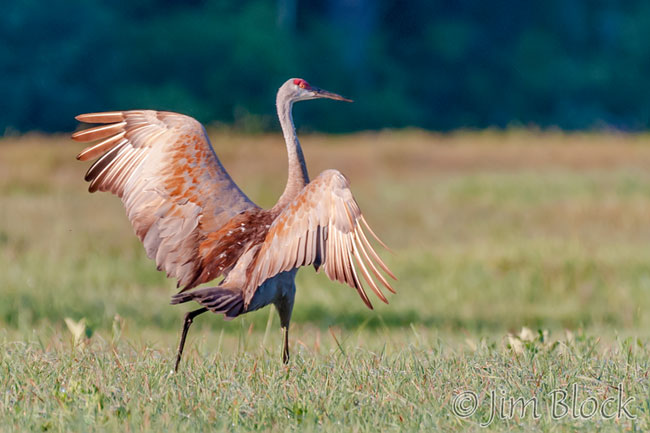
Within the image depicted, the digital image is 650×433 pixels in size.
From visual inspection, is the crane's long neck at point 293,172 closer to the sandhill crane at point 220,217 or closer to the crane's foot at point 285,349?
the sandhill crane at point 220,217

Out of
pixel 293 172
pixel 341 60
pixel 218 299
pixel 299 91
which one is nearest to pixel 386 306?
pixel 299 91

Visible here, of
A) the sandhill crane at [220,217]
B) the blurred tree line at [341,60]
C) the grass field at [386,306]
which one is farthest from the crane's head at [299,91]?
the blurred tree line at [341,60]

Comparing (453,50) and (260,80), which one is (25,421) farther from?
(453,50)

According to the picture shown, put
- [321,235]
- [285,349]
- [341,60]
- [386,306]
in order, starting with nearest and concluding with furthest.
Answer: [321,235], [285,349], [386,306], [341,60]

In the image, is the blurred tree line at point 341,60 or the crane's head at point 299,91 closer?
the crane's head at point 299,91

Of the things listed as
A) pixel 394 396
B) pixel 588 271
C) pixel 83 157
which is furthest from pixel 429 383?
pixel 588 271

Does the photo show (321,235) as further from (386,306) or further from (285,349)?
(386,306)

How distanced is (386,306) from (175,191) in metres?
4.57

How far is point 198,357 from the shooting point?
513 centimetres

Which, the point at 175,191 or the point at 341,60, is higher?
the point at 341,60

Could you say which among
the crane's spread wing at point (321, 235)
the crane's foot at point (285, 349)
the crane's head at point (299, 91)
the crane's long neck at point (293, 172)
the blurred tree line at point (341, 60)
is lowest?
the crane's foot at point (285, 349)

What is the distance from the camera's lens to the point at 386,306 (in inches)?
384

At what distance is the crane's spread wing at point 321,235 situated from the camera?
15.4ft

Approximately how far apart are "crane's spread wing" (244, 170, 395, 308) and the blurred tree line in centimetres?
A: 1904
